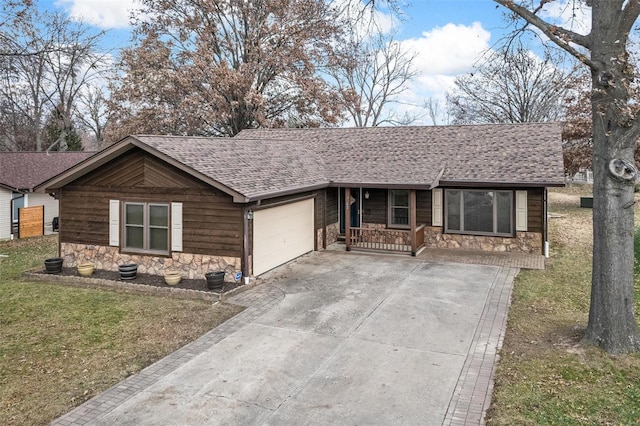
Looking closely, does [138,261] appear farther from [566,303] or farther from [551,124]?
[551,124]

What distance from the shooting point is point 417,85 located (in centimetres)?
4109

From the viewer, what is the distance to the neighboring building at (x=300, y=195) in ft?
39.1

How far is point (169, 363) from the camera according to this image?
7195 mm

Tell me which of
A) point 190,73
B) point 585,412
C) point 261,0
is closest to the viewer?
point 585,412

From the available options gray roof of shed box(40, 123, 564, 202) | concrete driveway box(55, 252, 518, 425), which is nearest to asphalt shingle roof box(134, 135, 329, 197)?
gray roof of shed box(40, 123, 564, 202)

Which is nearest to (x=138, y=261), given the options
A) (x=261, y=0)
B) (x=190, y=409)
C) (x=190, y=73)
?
(x=190, y=409)

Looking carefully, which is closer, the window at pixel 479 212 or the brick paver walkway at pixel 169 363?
the brick paver walkway at pixel 169 363

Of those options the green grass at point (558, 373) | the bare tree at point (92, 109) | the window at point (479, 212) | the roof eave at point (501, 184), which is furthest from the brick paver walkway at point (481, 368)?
the bare tree at point (92, 109)

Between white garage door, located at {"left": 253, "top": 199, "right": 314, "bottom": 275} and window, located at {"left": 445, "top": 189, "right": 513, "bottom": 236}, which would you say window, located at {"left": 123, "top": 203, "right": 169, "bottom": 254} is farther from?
window, located at {"left": 445, "top": 189, "right": 513, "bottom": 236}

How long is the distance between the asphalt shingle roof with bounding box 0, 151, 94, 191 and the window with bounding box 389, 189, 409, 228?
1514 centimetres

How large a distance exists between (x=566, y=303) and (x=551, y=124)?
9539 millimetres

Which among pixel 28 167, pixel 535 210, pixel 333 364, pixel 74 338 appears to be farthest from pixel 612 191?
pixel 28 167

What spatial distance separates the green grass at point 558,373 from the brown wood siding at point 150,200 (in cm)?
679

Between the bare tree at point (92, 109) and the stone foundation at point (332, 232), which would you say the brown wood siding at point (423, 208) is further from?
the bare tree at point (92, 109)
